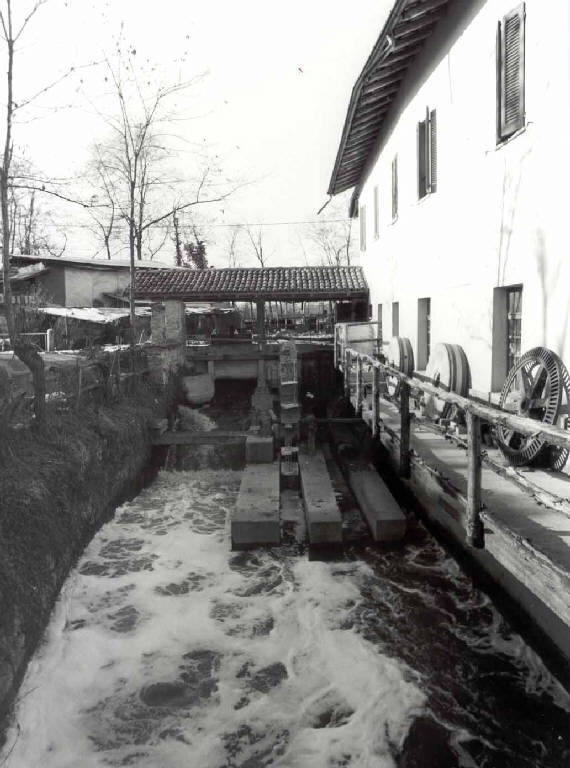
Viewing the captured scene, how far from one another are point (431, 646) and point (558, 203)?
4001 millimetres

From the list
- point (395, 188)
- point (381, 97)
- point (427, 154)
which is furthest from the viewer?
point (395, 188)

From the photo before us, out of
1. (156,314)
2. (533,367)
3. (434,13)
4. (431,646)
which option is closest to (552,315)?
(533,367)

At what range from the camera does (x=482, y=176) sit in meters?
7.32

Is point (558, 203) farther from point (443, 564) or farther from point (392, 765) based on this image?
point (392, 765)

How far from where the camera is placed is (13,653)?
4.37 m

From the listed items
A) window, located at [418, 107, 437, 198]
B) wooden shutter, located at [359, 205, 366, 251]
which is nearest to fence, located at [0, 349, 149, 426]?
window, located at [418, 107, 437, 198]

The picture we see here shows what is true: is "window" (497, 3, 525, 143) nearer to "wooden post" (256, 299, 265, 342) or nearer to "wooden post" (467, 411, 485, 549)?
"wooden post" (467, 411, 485, 549)

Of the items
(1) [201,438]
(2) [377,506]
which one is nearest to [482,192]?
(2) [377,506]

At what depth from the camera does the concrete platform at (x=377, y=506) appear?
22.6 feet

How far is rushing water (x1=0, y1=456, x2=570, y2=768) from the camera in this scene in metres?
3.94

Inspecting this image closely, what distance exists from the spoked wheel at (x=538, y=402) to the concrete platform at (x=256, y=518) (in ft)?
8.97

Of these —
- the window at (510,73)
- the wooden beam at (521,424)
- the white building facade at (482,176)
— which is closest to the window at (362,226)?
the white building facade at (482,176)

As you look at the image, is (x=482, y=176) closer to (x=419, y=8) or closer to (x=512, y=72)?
(x=512, y=72)

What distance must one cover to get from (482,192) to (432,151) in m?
2.44
